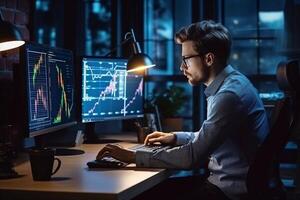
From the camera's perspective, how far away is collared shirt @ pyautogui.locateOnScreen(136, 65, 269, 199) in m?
2.25

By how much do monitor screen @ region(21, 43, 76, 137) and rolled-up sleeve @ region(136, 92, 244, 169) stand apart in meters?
0.45

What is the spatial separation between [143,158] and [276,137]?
21.0 inches

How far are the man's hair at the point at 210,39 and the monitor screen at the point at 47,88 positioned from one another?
0.63 m

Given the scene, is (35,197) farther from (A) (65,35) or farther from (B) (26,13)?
(A) (65,35)

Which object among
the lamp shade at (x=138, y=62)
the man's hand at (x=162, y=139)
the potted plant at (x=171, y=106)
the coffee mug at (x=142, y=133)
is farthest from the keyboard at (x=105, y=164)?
the potted plant at (x=171, y=106)

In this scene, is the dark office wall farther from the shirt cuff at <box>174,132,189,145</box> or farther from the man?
the shirt cuff at <box>174,132,189,145</box>

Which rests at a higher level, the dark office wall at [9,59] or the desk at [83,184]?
the dark office wall at [9,59]

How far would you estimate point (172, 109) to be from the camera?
3.63 meters

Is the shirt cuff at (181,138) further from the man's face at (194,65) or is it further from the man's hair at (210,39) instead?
the man's hair at (210,39)

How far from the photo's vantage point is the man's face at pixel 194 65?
8.22 ft

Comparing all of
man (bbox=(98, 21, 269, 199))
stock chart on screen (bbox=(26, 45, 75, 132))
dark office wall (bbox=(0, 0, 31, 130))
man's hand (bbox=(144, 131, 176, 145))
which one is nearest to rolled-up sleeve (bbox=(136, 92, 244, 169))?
man (bbox=(98, 21, 269, 199))

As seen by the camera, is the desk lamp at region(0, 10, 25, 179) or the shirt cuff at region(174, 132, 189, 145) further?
the shirt cuff at region(174, 132, 189, 145)

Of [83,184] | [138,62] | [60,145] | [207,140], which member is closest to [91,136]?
[60,145]

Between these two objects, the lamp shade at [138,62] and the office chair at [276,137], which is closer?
the office chair at [276,137]
